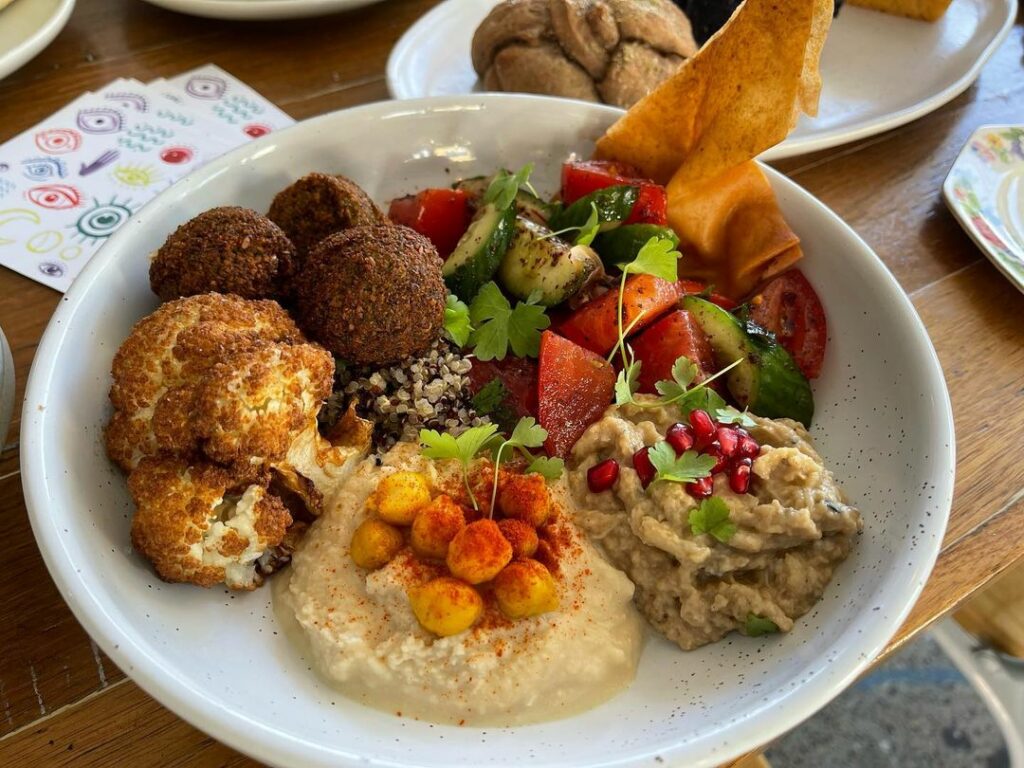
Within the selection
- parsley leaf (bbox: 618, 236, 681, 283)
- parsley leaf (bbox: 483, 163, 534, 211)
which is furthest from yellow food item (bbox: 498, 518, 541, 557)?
parsley leaf (bbox: 483, 163, 534, 211)

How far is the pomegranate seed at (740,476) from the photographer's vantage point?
4.65 feet

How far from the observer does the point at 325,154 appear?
79.6 inches

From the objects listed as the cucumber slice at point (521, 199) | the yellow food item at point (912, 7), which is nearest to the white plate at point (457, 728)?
the cucumber slice at point (521, 199)

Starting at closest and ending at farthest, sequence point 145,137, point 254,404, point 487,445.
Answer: point 254,404
point 487,445
point 145,137

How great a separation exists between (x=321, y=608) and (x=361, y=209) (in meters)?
0.81

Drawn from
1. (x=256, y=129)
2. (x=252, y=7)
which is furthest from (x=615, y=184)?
(x=252, y=7)

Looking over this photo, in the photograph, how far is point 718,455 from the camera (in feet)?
4.75

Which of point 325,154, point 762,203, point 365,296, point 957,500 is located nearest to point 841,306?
point 762,203

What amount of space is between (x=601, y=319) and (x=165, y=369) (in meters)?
0.83

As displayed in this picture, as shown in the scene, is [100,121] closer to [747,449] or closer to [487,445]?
[487,445]

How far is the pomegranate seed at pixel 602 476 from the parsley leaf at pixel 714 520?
0.16 meters

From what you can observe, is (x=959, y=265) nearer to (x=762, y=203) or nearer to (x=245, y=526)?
(x=762, y=203)

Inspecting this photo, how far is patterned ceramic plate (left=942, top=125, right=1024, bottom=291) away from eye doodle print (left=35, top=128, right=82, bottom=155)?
7.92ft

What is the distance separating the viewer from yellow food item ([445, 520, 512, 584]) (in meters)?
1.35
